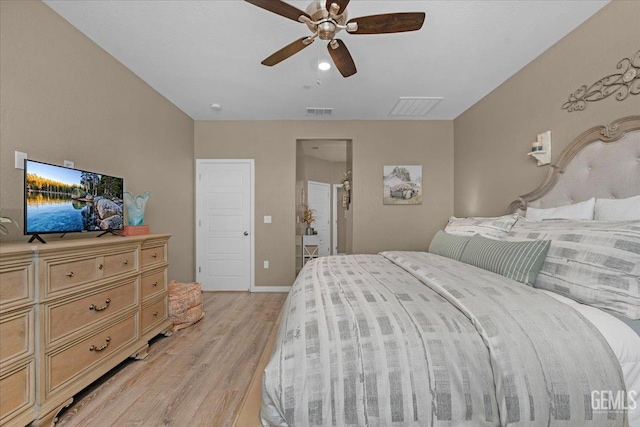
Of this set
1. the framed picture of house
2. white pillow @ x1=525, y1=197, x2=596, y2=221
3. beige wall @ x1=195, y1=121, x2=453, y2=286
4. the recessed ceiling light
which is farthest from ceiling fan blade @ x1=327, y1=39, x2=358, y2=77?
the framed picture of house

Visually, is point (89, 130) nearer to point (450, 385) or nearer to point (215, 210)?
point (215, 210)

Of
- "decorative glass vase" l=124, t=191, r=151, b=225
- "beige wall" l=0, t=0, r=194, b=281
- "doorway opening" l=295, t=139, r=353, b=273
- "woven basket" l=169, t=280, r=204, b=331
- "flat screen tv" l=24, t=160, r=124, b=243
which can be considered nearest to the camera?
"flat screen tv" l=24, t=160, r=124, b=243

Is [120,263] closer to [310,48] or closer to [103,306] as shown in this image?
[103,306]

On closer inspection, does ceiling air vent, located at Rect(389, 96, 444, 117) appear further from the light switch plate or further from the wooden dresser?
the light switch plate

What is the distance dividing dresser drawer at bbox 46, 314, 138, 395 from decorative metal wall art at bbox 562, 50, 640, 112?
3841mm

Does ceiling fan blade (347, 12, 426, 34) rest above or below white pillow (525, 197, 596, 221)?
above

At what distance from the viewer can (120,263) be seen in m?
2.04

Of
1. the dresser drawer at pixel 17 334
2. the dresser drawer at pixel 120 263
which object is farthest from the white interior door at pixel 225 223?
the dresser drawer at pixel 17 334

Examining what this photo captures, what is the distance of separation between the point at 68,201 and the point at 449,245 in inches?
118

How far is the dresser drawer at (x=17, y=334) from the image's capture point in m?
1.30

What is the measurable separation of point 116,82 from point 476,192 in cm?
428

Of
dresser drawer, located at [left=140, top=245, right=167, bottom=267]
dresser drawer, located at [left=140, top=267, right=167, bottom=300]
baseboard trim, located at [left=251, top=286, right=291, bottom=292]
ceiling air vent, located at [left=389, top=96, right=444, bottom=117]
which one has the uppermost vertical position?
ceiling air vent, located at [left=389, top=96, right=444, bottom=117]

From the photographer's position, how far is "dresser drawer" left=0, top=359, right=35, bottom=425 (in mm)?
1285

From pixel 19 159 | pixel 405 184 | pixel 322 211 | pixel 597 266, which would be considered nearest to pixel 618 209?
pixel 597 266
